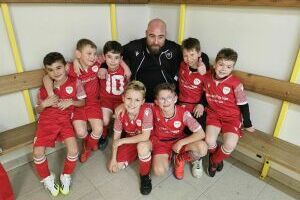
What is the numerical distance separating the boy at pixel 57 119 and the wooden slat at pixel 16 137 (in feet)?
0.34

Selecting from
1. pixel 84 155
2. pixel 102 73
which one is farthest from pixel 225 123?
pixel 84 155

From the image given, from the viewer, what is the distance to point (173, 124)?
1.85 meters

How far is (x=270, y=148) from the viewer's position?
1766 millimetres

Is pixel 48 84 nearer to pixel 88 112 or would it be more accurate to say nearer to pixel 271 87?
pixel 88 112

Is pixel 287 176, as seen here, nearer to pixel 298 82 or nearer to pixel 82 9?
pixel 298 82

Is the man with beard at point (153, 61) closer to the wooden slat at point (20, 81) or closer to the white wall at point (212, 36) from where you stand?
the white wall at point (212, 36)

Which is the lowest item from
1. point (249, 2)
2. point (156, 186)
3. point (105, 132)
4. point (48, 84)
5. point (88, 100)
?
point (156, 186)

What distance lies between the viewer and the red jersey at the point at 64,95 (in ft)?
6.14

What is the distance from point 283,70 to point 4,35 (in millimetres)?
2196

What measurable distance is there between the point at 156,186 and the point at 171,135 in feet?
1.43

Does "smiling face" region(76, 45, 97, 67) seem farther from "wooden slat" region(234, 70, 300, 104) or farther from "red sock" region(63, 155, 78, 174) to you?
"wooden slat" region(234, 70, 300, 104)

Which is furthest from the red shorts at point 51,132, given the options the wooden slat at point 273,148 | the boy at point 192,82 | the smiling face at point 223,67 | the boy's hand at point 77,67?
the wooden slat at point 273,148

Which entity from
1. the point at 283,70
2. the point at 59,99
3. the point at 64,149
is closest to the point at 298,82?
the point at 283,70

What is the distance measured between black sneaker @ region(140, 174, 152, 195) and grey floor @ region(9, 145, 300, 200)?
4cm
